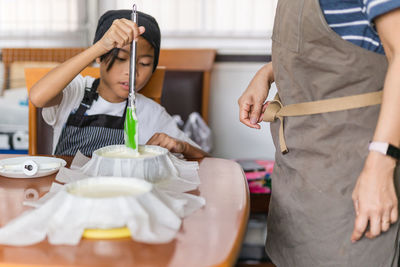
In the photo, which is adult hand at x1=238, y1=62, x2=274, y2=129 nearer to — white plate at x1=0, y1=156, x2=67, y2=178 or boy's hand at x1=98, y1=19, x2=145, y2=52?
boy's hand at x1=98, y1=19, x2=145, y2=52

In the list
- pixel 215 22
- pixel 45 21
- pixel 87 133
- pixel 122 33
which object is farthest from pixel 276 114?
pixel 45 21

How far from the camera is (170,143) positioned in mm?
1216

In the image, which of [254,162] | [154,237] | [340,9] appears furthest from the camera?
[254,162]

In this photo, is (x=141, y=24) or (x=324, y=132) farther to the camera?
(x=141, y=24)

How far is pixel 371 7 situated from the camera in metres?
0.69

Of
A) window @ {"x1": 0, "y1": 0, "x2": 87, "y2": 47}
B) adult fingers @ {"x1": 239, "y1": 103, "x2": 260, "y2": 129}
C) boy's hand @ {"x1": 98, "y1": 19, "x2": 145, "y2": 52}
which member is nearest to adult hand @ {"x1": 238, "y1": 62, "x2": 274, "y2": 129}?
adult fingers @ {"x1": 239, "y1": 103, "x2": 260, "y2": 129}

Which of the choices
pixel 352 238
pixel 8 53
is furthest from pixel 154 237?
pixel 8 53

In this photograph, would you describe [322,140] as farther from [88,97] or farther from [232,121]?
[232,121]

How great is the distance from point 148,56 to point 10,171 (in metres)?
0.76

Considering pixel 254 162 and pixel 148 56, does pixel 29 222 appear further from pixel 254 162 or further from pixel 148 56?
pixel 254 162

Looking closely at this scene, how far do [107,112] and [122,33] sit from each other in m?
0.51

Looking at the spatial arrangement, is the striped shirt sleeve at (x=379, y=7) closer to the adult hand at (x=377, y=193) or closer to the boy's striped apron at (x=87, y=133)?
the adult hand at (x=377, y=193)

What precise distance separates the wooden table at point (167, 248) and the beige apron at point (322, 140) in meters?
0.24

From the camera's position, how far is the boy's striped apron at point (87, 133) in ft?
4.79
